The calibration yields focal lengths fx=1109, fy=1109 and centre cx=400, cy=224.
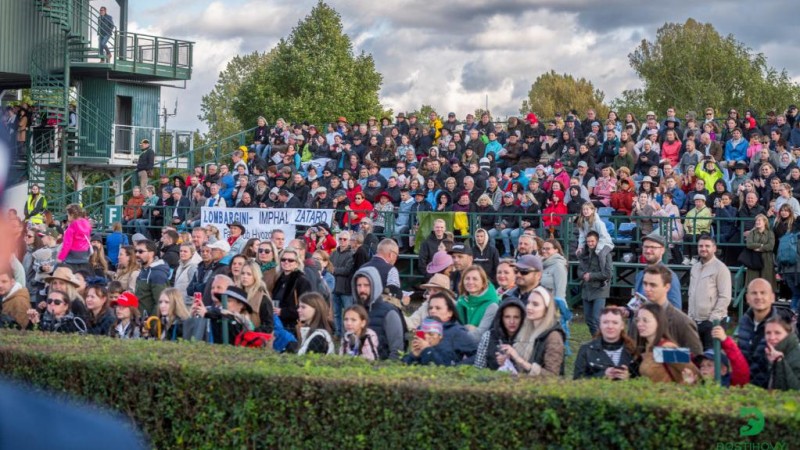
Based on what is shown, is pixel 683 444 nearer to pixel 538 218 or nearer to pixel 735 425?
pixel 735 425

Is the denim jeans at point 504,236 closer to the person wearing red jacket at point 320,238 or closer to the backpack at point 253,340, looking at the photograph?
the person wearing red jacket at point 320,238

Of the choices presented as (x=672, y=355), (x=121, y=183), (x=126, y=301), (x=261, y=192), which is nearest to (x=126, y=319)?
(x=126, y=301)

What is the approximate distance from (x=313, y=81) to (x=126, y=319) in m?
45.1

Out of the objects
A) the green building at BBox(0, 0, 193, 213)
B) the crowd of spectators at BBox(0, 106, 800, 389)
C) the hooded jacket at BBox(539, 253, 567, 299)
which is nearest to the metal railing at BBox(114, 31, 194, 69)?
the green building at BBox(0, 0, 193, 213)

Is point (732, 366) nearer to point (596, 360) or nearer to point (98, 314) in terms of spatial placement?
point (596, 360)

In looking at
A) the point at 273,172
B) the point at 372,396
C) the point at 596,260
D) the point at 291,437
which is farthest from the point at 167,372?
the point at 273,172

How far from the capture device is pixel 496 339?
933cm

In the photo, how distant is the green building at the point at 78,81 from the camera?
37.4 m

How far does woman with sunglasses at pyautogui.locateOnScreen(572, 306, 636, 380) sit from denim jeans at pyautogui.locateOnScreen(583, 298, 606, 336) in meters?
7.35

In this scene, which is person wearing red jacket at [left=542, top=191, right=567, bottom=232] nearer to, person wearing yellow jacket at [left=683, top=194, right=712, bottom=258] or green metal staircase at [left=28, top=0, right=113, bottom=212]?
person wearing yellow jacket at [left=683, top=194, right=712, bottom=258]

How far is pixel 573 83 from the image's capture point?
9675 cm

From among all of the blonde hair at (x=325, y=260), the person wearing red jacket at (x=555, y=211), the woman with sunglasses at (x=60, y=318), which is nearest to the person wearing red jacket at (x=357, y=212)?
the person wearing red jacket at (x=555, y=211)

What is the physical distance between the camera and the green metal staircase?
37188 mm

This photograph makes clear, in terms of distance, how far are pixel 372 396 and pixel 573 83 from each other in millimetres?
91474
